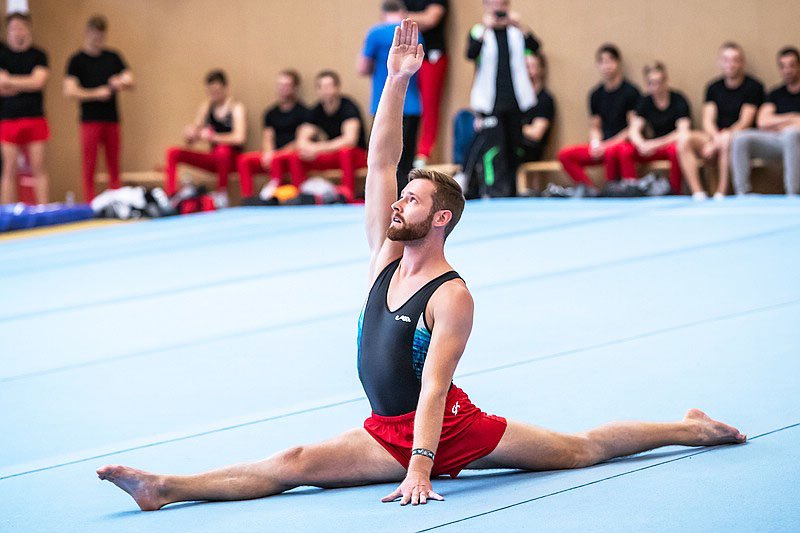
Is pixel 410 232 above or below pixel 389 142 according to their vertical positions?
below

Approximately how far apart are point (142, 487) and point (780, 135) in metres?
8.57

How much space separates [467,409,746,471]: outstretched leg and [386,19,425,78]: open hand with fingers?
4.00 ft

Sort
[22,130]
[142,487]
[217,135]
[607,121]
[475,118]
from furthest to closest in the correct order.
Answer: [217,135] → [22,130] → [475,118] → [607,121] → [142,487]

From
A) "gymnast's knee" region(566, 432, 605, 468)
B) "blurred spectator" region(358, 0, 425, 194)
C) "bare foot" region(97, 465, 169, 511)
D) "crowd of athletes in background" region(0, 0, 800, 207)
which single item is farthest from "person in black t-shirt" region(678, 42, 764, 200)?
"bare foot" region(97, 465, 169, 511)

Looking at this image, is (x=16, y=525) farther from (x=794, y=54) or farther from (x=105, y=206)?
(x=105, y=206)

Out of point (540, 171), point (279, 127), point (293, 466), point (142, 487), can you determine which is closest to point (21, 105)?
point (279, 127)

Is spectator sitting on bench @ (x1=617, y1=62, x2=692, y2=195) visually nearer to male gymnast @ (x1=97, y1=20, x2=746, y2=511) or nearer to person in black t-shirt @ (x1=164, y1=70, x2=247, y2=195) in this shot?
person in black t-shirt @ (x1=164, y1=70, x2=247, y2=195)

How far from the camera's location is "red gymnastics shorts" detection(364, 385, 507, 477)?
11.3ft

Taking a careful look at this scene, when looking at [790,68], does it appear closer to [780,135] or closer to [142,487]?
[780,135]

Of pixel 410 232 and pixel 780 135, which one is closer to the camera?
pixel 410 232

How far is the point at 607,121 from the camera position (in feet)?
40.4

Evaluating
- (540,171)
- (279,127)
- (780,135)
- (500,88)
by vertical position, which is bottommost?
(540,171)

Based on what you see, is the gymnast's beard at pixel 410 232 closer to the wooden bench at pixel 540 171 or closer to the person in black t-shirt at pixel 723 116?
the person in black t-shirt at pixel 723 116

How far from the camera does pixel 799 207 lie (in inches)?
373
